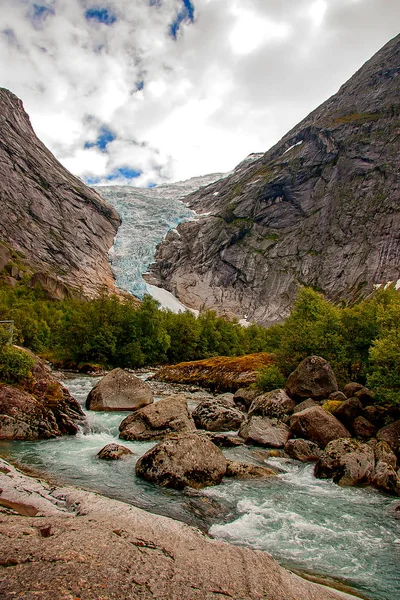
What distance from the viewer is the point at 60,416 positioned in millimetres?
20328

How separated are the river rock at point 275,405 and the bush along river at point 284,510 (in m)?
5.90

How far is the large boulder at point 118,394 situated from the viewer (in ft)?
85.3

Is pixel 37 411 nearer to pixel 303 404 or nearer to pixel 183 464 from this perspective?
pixel 183 464

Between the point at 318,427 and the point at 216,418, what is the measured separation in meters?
6.87

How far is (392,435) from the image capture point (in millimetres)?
17578

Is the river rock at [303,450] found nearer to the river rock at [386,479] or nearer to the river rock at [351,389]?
the river rock at [386,479]

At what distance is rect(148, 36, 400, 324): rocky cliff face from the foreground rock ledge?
13227 cm

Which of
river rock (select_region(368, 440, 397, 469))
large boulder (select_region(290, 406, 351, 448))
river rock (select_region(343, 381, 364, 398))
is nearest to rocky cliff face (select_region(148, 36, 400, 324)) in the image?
river rock (select_region(343, 381, 364, 398))

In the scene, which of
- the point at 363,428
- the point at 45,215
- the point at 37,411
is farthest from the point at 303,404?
the point at 45,215

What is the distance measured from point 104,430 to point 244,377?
22092 millimetres

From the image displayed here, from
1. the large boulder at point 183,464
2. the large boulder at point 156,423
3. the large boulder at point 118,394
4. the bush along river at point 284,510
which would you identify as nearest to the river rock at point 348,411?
the bush along river at point 284,510

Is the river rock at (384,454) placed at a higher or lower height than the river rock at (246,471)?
higher

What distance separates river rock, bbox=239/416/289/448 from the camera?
66.4 feet

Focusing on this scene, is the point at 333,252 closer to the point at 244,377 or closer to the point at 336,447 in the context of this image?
the point at 244,377
